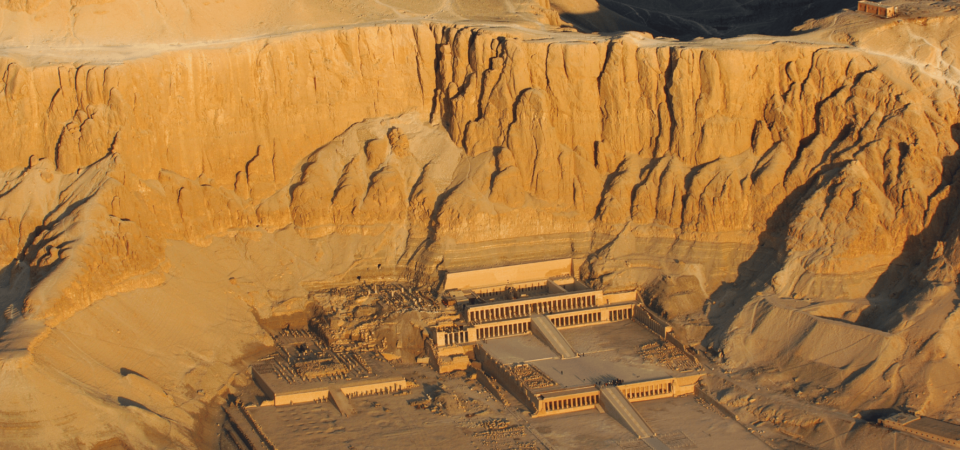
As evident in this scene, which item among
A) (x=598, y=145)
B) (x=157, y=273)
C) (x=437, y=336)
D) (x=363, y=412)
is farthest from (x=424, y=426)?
(x=598, y=145)

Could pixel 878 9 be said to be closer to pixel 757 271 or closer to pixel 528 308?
pixel 757 271

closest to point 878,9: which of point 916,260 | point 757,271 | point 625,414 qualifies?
point 916,260

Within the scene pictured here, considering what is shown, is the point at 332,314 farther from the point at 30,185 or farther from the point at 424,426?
the point at 30,185

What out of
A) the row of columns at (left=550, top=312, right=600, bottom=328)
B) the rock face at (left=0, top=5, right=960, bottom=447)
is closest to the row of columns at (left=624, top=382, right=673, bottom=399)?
the rock face at (left=0, top=5, right=960, bottom=447)

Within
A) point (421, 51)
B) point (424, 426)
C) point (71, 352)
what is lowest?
point (424, 426)

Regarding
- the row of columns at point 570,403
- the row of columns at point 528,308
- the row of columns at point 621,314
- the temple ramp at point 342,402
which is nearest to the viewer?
the row of columns at point 570,403

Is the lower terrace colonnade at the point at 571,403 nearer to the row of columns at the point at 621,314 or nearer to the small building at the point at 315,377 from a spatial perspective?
the small building at the point at 315,377

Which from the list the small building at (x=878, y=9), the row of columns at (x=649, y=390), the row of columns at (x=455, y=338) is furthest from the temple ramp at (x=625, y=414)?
the small building at (x=878, y=9)
